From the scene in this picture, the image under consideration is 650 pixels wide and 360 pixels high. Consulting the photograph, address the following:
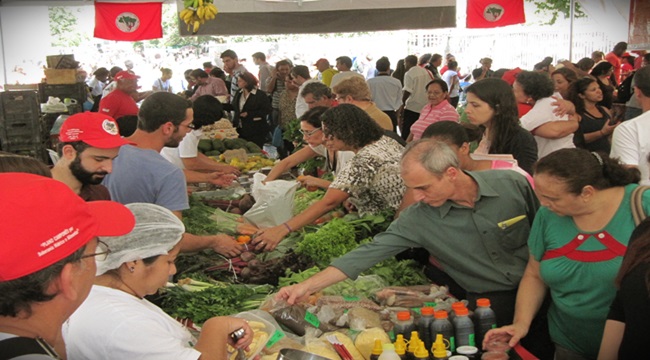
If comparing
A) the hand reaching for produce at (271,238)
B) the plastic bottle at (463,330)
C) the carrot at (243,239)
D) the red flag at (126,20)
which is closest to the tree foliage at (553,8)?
the red flag at (126,20)

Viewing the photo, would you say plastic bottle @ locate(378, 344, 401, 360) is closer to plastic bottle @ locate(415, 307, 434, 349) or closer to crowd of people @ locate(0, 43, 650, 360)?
plastic bottle @ locate(415, 307, 434, 349)

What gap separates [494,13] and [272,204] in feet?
29.3

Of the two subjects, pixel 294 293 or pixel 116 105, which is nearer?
pixel 294 293

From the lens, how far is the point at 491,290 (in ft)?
11.6

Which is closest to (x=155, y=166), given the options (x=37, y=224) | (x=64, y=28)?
(x=37, y=224)

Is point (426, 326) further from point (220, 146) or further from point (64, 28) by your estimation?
point (64, 28)

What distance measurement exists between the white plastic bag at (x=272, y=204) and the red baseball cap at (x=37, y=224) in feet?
12.4

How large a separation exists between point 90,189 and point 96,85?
44.4ft

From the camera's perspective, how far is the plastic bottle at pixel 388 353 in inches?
113

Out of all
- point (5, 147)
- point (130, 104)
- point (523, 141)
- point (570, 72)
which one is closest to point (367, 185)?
point (523, 141)

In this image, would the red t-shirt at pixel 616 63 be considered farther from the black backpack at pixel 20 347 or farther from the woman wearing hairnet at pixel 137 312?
the black backpack at pixel 20 347

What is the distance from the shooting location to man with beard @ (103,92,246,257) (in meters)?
4.11

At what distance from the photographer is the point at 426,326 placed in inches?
124

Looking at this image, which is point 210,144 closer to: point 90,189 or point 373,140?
point 373,140
